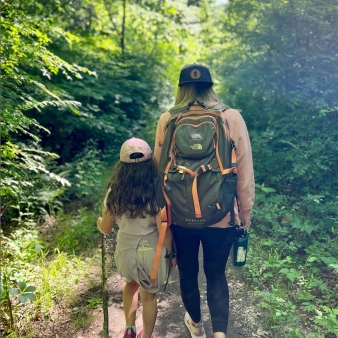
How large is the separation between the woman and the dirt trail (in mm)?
632

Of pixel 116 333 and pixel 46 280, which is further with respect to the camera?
pixel 46 280

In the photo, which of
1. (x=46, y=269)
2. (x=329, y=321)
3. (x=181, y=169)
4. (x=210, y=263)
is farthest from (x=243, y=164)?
(x=46, y=269)

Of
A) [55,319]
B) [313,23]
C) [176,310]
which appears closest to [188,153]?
[176,310]

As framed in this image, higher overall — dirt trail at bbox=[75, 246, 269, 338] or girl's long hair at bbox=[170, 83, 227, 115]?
girl's long hair at bbox=[170, 83, 227, 115]

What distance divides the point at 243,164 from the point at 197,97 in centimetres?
56

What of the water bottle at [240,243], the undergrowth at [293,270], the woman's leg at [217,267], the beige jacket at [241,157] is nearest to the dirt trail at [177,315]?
the undergrowth at [293,270]

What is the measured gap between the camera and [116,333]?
3.09 meters

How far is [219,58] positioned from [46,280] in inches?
275

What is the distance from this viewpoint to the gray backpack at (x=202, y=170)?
2.14 m

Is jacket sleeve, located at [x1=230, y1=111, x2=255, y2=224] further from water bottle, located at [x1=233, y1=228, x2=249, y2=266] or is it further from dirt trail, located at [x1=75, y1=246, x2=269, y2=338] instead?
dirt trail, located at [x1=75, y1=246, x2=269, y2=338]

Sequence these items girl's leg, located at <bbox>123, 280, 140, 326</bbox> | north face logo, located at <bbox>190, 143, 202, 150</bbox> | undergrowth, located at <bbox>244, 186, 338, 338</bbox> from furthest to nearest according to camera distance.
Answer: undergrowth, located at <bbox>244, 186, 338, 338</bbox>, girl's leg, located at <bbox>123, 280, 140, 326</bbox>, north face logo, located at <bbox>190, 143, 202, 150</bbox>

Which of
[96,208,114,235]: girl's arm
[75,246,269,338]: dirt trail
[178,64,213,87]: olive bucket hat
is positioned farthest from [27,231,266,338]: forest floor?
[178,64,213,87]: olive bucket hat

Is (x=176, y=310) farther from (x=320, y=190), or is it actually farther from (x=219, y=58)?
(x=219, y=58)

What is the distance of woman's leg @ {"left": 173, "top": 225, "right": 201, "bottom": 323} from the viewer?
93.1 inches
